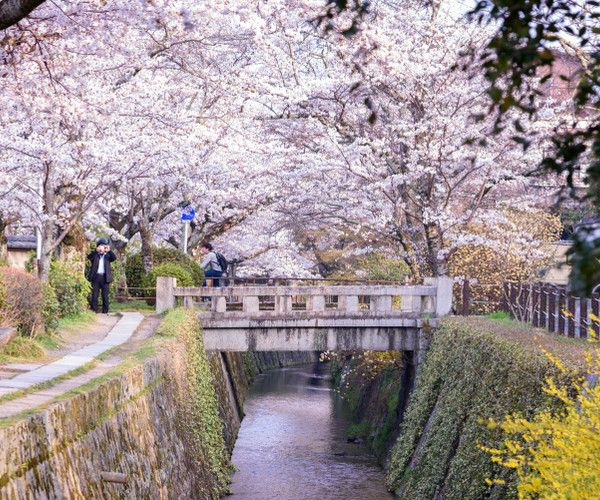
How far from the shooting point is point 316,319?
23766 millimetres

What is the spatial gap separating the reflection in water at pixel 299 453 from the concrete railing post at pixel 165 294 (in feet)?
12.6

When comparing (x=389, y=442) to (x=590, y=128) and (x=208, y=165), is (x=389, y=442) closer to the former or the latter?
(x=208, y=165)

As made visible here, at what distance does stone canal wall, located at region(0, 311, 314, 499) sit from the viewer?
8.28 meters

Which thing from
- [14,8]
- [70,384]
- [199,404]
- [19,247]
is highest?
[14,8]

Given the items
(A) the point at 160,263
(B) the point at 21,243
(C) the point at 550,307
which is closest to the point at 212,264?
(A) the point at 160,263

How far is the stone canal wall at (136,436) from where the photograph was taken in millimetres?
8281

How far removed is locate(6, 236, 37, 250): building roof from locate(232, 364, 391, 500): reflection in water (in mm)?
8896

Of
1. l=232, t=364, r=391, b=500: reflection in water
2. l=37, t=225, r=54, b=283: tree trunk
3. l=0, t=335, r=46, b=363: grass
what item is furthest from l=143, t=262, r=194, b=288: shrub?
l=0, t=335, r=46, b=363: grass

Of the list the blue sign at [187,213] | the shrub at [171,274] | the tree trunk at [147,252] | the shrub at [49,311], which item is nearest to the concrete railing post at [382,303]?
the shrub at [171,274]

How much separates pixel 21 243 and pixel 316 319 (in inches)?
616

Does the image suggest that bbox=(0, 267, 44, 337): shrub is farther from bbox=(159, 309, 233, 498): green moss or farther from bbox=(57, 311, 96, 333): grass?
bbox=(159, 309, 233, 498): green moss

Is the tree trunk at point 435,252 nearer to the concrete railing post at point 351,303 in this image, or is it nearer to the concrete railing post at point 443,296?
the concrete railing post at point 443,296

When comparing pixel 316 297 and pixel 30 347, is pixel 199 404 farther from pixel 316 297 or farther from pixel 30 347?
pixel 316 297

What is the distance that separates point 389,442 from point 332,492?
342 centimetres
